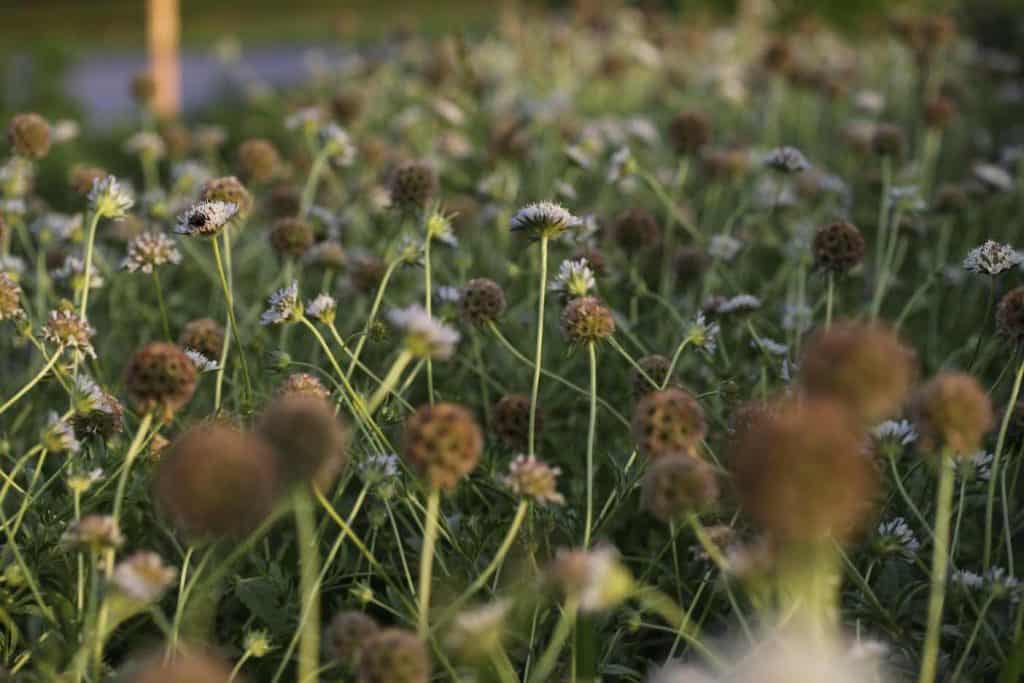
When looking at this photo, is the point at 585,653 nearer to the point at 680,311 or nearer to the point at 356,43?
the point at 680,311

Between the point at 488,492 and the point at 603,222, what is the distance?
1548 millimetres

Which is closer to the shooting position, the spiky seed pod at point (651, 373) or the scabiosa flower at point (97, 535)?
the scabiosa flower at point (97, 535)

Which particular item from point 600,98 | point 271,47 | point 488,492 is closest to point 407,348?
point 488,492

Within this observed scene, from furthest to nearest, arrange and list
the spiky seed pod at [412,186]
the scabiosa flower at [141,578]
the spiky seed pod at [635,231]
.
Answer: the spiky seed pod at [635,231] < the spiky seed pod at [412,186] < the scabiosa flower at [141,578]

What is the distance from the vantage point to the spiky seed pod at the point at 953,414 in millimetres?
1518

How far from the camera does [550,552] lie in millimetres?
2160

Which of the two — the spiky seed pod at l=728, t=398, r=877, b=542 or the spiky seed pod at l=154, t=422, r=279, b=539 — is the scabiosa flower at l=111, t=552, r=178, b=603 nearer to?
the spiky seed pod at l=154, t=422, r=279, b=539

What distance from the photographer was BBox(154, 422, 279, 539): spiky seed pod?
1284 millimetres

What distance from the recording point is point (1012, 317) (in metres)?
2.09

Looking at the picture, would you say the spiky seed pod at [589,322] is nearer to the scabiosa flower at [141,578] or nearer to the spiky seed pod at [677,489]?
the spiky seed pod at [677,489]

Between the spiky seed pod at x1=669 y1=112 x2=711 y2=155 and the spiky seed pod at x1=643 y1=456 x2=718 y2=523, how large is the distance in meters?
2.33

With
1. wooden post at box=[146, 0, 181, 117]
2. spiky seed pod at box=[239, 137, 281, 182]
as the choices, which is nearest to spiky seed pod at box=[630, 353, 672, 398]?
spiky seed pod at box=[239, 137, 281, 182]

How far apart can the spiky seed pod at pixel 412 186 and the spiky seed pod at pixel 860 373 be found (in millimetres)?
1686

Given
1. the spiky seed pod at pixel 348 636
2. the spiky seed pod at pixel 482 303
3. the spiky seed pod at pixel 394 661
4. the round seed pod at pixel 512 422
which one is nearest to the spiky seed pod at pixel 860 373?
the spiky seed pod at pixel 394 661
